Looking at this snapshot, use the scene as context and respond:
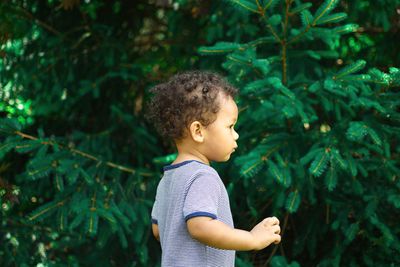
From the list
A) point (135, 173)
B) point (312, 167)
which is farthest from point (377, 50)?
point (135, 173)

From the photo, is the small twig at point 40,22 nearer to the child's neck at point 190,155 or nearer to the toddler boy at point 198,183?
the toddler boy at point 198,183

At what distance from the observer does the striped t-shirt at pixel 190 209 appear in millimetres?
2287

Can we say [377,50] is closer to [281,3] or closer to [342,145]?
[281,3]

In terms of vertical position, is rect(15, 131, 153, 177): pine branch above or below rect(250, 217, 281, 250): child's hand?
below

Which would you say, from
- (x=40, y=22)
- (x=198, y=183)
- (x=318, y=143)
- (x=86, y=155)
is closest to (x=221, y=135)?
(x=198, y=183)

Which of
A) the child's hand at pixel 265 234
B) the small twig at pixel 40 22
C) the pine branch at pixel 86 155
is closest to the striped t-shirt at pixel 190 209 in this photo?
the child's hand at pixel 265 234

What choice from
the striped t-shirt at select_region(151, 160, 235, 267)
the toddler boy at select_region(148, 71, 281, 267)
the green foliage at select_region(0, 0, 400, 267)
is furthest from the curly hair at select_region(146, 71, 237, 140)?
the green foliage at select_region(0, 0, 400, 267)

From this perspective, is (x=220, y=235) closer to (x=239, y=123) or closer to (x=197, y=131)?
(x=197, y=131)

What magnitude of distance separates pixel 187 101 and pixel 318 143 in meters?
1.26

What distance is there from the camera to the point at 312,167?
3.29 m

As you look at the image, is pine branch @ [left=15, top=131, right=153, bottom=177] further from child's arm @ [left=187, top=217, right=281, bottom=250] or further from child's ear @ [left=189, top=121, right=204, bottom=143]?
child's arm @ [left=187, top=217, right=281, bottom=250]

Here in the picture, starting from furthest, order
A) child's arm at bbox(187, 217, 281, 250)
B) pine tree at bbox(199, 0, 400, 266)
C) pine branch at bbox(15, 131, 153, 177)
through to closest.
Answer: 1. pine branch at bbox(15, 131, 153, 177)
2. pine tree at bbox(199, 0, 400, 266)
3. child's arm at bbox(187, 217, 281, 250)

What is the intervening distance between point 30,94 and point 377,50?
255 centimetres

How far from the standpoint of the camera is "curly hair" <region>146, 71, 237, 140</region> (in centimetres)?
245
